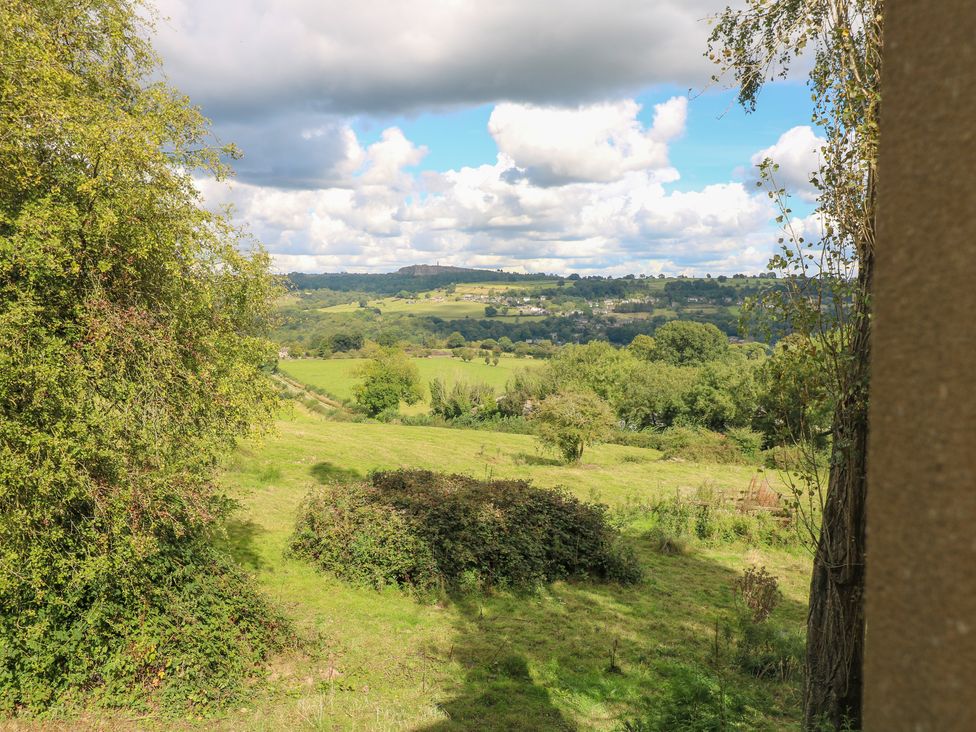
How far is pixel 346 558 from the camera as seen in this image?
13.6m

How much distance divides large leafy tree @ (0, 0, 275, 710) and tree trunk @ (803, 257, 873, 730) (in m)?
8.05

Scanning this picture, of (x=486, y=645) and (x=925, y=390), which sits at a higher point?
(x=925, y=390)

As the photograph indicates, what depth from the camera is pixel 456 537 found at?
45.4 ft

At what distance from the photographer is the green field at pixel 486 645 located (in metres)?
8.70

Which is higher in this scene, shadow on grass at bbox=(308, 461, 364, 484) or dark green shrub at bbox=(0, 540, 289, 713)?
dark green shrub at bbox=(0, 540, 289, 713)

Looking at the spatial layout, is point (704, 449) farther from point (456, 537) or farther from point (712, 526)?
point (456, 537)

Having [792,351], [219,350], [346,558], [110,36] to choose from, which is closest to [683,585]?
[346,558]

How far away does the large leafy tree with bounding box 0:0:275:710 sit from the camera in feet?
24.6

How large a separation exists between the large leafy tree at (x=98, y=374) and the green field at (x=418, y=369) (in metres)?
55.2

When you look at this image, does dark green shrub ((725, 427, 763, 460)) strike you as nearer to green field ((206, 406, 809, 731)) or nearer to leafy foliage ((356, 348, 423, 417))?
green field ((206, 406, 809, 731))

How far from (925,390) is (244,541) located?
52.6 feet

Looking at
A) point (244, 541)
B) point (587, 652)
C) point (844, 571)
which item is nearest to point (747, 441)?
point (587, 652)

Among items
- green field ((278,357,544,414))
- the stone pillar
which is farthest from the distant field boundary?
the stone pillar

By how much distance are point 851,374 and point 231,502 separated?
972 centimetres
